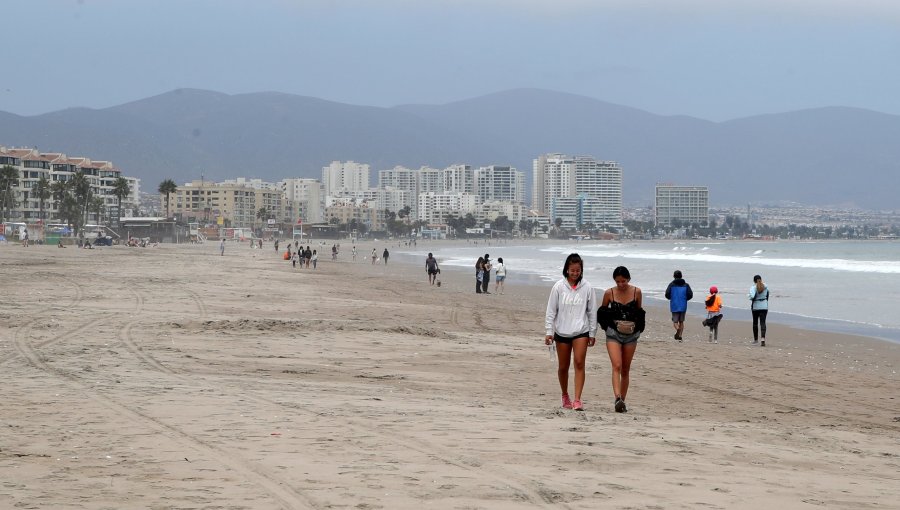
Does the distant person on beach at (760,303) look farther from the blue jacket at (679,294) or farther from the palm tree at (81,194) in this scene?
the palm tree at (81,194)

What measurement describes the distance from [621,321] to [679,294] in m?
8.54

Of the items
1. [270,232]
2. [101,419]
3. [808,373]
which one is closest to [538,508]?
[101,419]

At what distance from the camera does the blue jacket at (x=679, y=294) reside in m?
16.9

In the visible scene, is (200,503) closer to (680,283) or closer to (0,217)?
(680,283)

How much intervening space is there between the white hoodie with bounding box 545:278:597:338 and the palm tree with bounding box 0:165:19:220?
10508cm

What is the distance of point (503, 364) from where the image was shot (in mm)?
12492

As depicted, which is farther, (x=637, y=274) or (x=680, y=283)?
(x=637, y=274)

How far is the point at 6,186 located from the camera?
105312 mm

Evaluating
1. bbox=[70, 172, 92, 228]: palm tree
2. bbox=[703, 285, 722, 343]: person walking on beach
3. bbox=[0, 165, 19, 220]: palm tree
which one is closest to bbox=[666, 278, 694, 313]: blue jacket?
bbox=[703, 285, 722, 343]: person walking on beach

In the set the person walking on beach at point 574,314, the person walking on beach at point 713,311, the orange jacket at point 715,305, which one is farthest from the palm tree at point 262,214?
the person walking on beach at point 574,314

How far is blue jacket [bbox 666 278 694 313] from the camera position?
16.9 metres

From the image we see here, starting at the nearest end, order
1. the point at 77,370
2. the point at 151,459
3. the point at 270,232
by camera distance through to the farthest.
Answer: 1. the point at 151,459
2. the point at 77,370
3. the point at 270,232

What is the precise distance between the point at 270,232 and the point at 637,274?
123063mm

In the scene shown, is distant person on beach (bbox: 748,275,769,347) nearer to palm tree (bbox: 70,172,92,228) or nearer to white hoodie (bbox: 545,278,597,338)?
white hoodie (bbox: 545,278,597,338)
